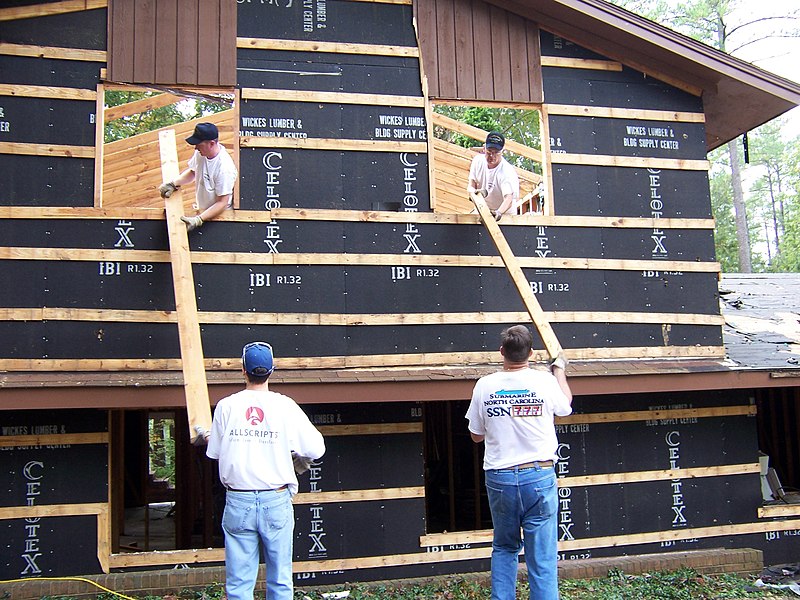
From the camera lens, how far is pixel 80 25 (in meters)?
8.15

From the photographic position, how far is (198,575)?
25.3 feet

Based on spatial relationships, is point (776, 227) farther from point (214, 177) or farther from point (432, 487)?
point (214, 177)

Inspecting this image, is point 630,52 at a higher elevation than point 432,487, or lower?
higher

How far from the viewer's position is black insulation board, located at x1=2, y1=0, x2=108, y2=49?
7.98m

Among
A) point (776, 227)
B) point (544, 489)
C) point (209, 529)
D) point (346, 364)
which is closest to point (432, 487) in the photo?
point (209, 529)

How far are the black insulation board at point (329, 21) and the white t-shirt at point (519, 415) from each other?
5204mm

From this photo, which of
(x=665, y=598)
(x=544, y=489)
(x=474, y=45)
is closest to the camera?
(x=544, y=489)

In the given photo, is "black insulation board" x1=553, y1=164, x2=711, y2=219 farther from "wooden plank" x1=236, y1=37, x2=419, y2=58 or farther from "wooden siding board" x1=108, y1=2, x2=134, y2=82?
"wooden siding board" x1=108, y1=2, x2=134, y2=82

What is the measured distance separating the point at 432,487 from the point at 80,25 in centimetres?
849

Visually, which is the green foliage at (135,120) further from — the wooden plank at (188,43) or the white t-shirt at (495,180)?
the white t-shirt at (495,180)

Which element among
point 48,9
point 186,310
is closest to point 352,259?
point 186,310

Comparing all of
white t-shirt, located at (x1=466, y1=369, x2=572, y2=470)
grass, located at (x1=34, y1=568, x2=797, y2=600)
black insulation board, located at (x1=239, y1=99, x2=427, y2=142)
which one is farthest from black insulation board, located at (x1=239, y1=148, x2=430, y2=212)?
grass, located at (x1=34, y1=568, x2=797, y2=600)

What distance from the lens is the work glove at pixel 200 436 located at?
5453mm

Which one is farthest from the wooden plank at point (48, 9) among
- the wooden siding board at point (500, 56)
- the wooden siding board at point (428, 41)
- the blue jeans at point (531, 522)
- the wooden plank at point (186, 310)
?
the blue jeans at point (531, 522)
